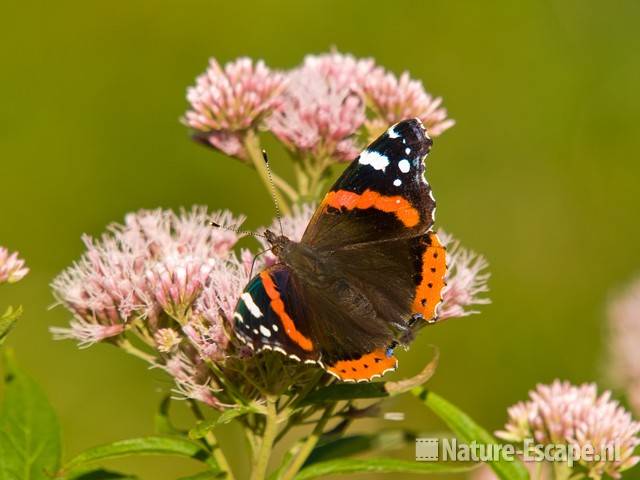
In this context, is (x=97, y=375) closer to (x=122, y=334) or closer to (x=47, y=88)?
(x=47, y=88)

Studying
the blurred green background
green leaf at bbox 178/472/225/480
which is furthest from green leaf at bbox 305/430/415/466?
the blurred green background

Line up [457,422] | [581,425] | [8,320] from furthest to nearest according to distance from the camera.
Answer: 1. [581,425]
2. [457,422]
3. [8,320]

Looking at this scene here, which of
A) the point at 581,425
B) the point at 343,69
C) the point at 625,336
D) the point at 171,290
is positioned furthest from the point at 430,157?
the point at 171,290

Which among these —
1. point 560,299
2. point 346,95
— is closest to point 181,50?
point 560,299

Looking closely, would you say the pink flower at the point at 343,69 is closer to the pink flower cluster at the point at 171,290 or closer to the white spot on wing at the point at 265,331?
the pink flower cluster at the point at 171,290

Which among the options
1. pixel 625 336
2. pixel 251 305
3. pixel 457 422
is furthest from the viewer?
pixel 625 336

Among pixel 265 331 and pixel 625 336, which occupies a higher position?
pixel 625 336

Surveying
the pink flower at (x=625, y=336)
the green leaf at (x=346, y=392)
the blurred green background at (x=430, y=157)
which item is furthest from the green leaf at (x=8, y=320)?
the blurred green background at (x=430, y=157)

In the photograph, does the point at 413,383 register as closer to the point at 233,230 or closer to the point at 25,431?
the point at 233,230
